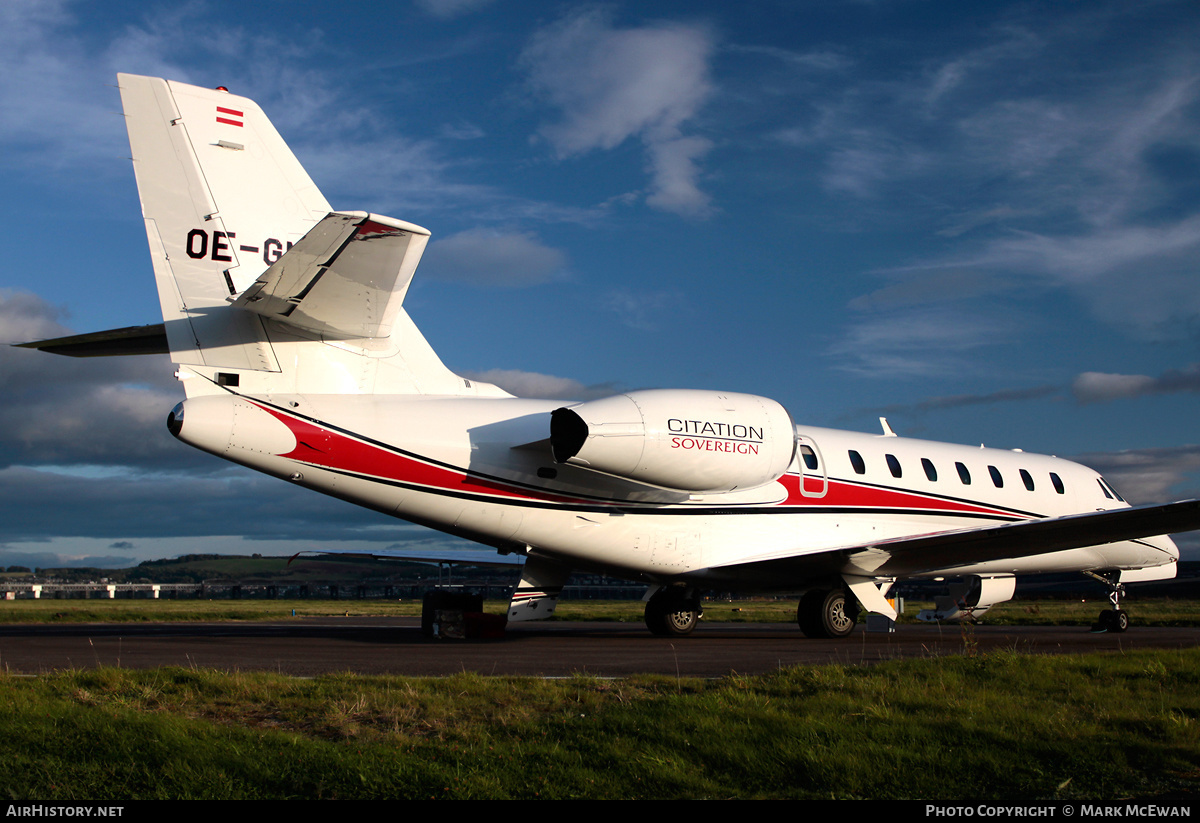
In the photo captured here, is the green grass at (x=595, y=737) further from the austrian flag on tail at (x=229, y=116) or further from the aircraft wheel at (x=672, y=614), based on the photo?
the aircraft wheel at (x=672, y=614)

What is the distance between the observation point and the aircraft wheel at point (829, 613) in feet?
51.8

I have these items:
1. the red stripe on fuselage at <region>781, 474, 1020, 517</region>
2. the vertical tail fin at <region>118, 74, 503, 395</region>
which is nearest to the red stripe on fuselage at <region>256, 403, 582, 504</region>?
the vertical tail fin at <region>118, 74, 503, 395</region>

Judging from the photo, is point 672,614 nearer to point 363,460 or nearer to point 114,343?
point 363,460

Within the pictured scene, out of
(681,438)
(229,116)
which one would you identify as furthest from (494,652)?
(229,116)

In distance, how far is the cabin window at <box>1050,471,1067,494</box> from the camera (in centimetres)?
2056

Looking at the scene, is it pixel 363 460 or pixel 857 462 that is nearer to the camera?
pixel 363 460

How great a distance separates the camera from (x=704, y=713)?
606 cm

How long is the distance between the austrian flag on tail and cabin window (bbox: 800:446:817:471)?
35.9 ft

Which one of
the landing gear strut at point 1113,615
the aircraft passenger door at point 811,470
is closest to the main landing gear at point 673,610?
the aircraft passenger door at point 811,470

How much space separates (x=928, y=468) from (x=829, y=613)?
446 centimetres

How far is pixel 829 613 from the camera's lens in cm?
1576

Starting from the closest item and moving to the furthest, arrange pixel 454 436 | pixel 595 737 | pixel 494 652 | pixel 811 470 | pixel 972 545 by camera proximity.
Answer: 1. pixel 595 737
2. pixel 494 652
3. pixel 454 436
4. pixel 972 545
5. pixel 811 470

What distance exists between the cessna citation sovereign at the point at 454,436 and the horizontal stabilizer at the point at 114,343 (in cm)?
3

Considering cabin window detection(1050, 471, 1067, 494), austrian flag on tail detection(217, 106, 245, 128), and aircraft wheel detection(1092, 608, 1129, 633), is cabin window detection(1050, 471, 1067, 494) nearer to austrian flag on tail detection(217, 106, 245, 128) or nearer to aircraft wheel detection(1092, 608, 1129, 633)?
aircraft wheel detection(1092, 608, 1129, 633)
